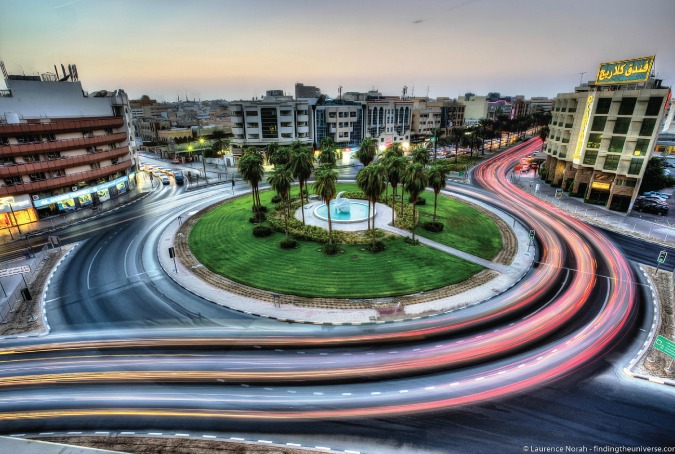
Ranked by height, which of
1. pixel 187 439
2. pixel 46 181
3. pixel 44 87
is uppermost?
pixel 44 87

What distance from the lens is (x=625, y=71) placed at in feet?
185

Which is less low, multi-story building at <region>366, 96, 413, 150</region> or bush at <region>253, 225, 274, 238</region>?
multi-story building at <region>366, 96, 413, 150</region>

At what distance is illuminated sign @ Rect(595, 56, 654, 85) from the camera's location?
53.0m

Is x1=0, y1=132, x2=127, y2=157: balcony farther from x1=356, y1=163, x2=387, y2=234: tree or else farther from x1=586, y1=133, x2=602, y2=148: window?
x1=586, y1=133, x2=602, y2=148: window

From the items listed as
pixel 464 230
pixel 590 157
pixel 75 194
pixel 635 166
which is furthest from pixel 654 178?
pixel 75 194

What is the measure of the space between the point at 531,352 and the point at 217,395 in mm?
24031

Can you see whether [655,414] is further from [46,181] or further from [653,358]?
[46,181]

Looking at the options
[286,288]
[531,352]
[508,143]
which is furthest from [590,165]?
[508,143]

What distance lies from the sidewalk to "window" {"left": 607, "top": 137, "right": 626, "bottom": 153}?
409 inches

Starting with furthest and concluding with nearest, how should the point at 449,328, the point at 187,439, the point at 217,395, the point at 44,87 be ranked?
the point at 44,87 → the point at 449,328 → the point at 217,395 → the point at 187,439

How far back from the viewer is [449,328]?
2867 cm

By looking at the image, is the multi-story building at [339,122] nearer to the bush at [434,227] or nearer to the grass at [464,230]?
the grass at [464,230]

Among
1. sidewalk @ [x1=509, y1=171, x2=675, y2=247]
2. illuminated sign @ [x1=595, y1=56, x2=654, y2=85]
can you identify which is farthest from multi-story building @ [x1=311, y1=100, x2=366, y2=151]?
illuminated sign @ [x1=595, y1=56, x2=654, y2=85]

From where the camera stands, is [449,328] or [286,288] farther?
[286,288]
